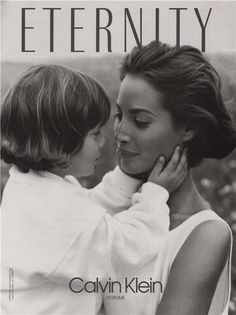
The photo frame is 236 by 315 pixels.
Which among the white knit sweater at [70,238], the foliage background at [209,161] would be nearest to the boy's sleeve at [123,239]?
the white knit sweater at [70,238]

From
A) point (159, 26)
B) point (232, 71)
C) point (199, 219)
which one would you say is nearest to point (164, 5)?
point (159, 26)

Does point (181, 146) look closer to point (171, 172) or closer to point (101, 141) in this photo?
point (171, 172)

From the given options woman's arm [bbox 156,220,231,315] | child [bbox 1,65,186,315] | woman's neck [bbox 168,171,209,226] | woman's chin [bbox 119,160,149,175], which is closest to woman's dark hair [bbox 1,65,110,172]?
child [bbox 1,65,186,315]

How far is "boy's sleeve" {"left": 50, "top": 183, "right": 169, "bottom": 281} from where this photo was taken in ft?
4.34

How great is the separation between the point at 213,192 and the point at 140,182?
18 centimetres

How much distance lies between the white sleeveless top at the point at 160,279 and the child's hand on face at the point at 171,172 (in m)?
0.09

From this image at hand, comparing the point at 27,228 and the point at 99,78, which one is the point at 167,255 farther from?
the point at 99,78

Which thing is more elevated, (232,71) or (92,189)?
(232,71)

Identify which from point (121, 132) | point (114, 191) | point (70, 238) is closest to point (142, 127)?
point (121, 132)

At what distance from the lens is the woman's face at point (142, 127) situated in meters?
1.38

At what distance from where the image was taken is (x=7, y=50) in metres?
1.47

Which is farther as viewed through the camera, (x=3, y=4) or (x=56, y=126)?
(x=3, y=4)

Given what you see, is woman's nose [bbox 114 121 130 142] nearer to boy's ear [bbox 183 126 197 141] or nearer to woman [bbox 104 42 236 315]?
woman [bbox 104 42 236 315]

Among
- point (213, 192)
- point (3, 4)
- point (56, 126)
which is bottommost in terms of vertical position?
point (213, 192)
